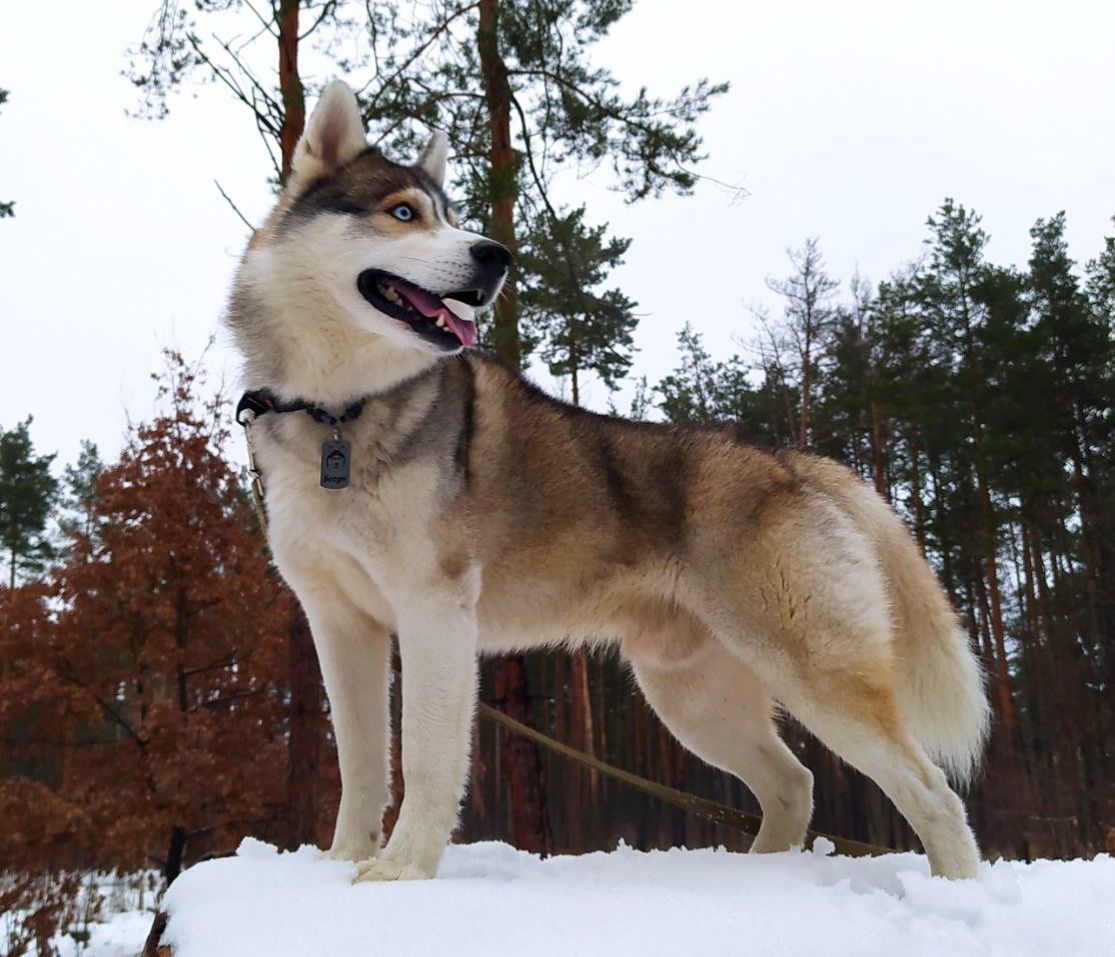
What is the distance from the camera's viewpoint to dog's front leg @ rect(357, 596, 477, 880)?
9.60ft

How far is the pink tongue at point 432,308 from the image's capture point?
9.80ft

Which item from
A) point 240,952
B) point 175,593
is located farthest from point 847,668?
point 175,593

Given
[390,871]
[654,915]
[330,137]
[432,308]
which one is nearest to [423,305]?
[432,308]

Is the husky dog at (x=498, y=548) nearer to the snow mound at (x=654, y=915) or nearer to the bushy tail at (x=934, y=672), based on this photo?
the bushy tail at (x=934, y=672)

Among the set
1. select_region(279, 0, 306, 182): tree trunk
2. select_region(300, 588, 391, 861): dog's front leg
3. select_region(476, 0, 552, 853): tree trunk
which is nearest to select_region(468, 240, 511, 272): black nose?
select_region(300, 588, 391, 861): dog's front leg

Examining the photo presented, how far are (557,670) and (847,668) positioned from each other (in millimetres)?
24027

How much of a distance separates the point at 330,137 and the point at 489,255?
37.0 inches

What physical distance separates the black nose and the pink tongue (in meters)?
0.20

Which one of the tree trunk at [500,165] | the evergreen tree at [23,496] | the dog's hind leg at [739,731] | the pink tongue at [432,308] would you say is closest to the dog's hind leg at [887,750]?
the dog's hind leg at [739,731]

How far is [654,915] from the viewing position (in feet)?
7.69

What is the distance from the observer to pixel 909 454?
74.4ft

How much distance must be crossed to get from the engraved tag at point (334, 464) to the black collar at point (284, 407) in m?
0.10

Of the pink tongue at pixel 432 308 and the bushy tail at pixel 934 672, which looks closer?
the pink tongue at pixel 432 308

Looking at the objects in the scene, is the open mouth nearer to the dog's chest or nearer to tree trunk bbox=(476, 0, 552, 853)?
the dog's chest
